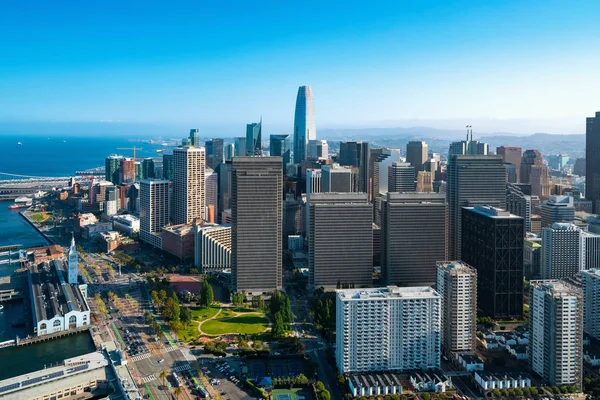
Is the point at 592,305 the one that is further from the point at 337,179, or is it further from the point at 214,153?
the point at 214,153

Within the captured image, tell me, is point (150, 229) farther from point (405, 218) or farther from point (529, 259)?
point (529, 259)

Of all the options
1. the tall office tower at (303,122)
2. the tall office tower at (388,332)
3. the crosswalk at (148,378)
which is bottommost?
the crosswalk at (148,378)

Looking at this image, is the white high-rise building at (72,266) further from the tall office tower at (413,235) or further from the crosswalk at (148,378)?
the tall office tower at (413,235)

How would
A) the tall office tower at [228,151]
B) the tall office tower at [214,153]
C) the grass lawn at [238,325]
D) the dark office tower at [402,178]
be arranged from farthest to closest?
the tall office tower at [228,151] → the tall office tower at [214,153] → the dark office tower at [402,178] → the grass lawn at [238,325]

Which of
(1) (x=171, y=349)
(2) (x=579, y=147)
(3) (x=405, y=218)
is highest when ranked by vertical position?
(2) (x=579, y=147)

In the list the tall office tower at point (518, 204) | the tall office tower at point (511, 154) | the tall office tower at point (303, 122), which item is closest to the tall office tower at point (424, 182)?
the tall office tower at point (518, 204)

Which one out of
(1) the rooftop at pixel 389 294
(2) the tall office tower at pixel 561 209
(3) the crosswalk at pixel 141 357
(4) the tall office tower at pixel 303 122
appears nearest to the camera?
(1) the rooftop at pixel 389 294

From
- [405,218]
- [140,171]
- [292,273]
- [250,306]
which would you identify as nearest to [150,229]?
[292,273]
